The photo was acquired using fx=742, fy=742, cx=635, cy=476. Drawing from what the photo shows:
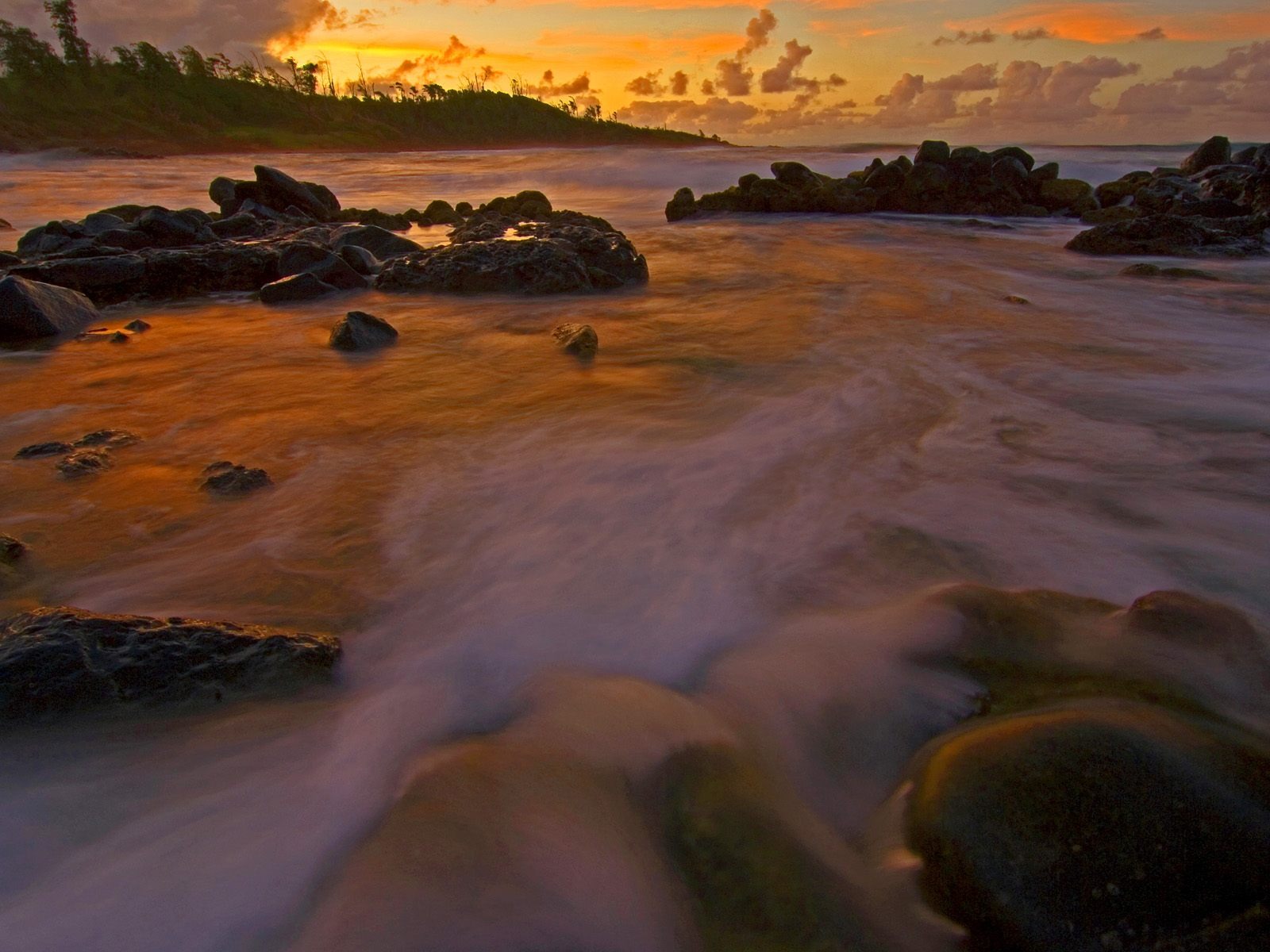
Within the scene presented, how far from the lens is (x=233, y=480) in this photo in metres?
3.22

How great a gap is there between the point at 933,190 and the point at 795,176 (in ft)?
9.29

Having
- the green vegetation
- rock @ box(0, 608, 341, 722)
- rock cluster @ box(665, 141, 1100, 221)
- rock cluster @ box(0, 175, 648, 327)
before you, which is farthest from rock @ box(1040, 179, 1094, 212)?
the green vegetation

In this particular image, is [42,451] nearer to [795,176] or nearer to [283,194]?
[283,194]

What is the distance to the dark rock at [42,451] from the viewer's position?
3.50 meters

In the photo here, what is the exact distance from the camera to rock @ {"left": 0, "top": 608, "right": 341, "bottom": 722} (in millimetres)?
1863

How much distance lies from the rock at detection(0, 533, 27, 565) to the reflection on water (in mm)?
74

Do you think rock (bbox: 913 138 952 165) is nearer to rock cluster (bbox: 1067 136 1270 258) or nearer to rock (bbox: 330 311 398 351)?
rock cluster (bbox: 1067 136 1270 258)

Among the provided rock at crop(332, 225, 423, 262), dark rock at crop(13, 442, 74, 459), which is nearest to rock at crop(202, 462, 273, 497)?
dark rock at crop(13, 442, 74, 459)

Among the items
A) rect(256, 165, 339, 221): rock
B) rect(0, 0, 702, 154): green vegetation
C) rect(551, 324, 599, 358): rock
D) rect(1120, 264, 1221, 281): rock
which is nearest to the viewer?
rect(551, 324, 599, 358): rock

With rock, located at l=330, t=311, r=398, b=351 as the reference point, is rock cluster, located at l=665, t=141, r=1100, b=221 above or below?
above

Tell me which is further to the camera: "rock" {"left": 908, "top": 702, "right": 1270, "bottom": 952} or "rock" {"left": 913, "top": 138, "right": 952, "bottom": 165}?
"rock" {"left": 913, "top": 138, "right": 952, "bottom": 165}

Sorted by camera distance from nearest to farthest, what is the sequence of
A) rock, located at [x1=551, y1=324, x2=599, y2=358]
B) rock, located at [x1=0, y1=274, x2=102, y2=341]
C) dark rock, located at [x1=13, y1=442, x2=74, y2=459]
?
1. dark rock, located at [x1=13, y1=442, x2=74, y2=459]
2. rock, located at [x1=551, y1=324, x2=599, y2=358]
3. rock, located at [x1=0, y1=274, x2=102, y2=341]

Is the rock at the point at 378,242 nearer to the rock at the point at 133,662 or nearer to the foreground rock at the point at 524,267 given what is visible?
the foreground rock at the point at 524,267

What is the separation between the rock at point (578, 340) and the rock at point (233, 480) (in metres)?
2.58
